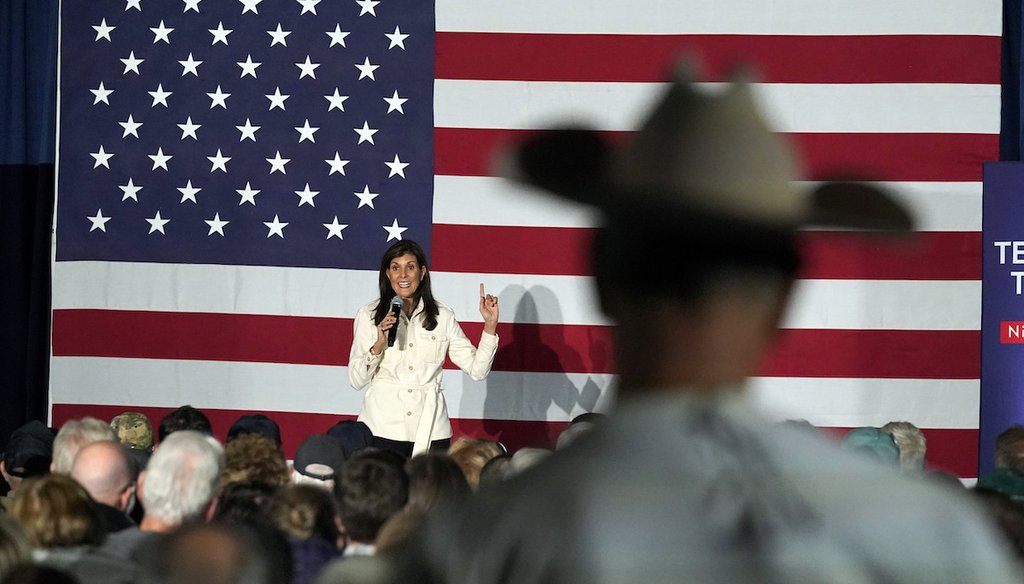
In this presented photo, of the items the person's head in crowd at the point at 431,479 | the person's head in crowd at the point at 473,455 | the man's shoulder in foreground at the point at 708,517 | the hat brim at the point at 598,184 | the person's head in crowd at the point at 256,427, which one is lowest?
the person's head in crowd at the point at 256,427

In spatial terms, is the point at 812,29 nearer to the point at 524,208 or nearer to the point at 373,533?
the point at 524,208

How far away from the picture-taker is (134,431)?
470 centimetres

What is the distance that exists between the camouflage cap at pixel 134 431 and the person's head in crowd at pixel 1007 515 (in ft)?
10.3

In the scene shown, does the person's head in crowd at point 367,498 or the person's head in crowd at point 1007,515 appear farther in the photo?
the person's head in crowd at point 367,498

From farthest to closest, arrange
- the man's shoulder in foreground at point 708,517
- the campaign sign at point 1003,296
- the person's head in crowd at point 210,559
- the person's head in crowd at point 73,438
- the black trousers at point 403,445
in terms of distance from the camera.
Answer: the campaign sign at point 1003,296, the black trousers at point 403,445, the person's head in crowd at point 73,438, the person's head in crowd at point 210,559, the man's shoulder in foreground at point 708,517

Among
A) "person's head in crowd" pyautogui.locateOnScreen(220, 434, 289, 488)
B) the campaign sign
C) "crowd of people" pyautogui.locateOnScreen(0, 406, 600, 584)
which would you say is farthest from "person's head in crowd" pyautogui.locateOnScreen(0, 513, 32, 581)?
the campaign sign

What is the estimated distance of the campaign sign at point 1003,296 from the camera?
5.77m

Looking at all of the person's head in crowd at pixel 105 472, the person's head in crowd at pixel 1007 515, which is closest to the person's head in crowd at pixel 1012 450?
the person's head in crowd at pixel 1007 515

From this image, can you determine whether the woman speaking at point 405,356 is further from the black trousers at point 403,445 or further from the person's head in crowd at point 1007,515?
the person's head in crowd at point 1007,515

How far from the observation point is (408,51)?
6586mm

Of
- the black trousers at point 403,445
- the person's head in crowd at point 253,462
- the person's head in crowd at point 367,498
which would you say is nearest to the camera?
the person's head in crowd at point 367,498

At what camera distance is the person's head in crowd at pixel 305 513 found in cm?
259

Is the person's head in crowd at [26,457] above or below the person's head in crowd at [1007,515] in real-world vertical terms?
below

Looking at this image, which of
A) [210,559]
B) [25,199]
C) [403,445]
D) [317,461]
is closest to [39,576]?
[210,559]
